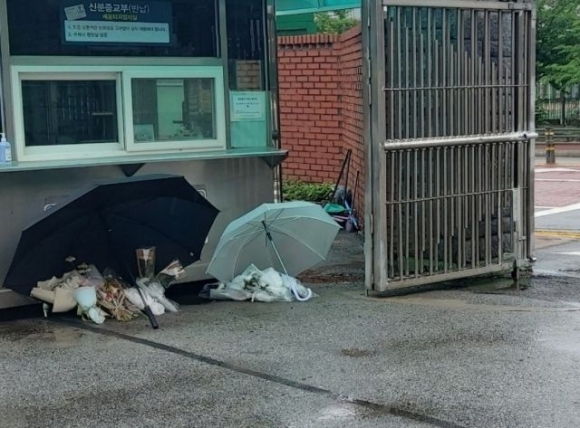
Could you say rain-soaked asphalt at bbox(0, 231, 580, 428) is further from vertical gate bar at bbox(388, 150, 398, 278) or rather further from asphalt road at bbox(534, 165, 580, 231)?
asphalt road at bbox(534, 165, 580, 231)

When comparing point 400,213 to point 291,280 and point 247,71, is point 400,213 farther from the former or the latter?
point 247,71

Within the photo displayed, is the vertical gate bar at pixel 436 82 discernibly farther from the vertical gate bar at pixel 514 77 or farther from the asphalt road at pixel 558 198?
the asphalt road at pixel 558 198

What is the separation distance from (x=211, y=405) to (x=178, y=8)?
13.7 feet

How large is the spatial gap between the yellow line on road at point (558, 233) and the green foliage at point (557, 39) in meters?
18.4

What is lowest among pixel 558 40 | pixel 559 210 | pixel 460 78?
pixel 559 210

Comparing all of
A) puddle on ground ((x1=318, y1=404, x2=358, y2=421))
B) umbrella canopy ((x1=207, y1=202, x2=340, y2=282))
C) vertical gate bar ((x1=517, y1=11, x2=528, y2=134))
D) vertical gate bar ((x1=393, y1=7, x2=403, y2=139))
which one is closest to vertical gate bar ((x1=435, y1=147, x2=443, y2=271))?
vertical gate bar ((x1=393, y1=7, x2=403, y2=139))

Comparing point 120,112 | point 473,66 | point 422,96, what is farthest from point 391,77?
point 120,112

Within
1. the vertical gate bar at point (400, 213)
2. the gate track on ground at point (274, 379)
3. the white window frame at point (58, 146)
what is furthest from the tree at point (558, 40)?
the gate track on ground at point (274, 379)

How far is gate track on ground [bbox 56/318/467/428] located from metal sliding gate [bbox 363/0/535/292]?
2137 millimetres

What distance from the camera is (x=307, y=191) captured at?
1229 centimetres

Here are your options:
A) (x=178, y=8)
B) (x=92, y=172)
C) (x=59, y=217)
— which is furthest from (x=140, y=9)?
(x=59, y=217)

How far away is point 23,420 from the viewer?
4598mm

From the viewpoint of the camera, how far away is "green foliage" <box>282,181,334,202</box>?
1213cm

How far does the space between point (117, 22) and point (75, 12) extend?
0.39 metres
